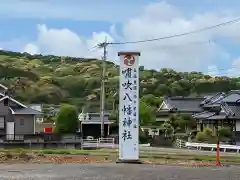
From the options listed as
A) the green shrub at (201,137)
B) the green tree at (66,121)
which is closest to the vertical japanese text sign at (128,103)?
the green shrub at (201,137)

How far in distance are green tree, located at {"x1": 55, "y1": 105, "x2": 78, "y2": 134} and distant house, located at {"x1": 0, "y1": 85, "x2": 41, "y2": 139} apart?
10.0 ft

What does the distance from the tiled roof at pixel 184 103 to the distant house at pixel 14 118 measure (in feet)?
84.4

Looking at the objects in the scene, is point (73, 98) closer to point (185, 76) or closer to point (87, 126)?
point (185, 76)

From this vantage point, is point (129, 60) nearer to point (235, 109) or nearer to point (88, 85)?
point (235, 109)

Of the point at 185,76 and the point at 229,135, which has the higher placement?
the point at 185,76

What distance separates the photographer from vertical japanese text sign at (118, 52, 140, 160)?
22000 millimetres

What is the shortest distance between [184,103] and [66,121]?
25.0 meters

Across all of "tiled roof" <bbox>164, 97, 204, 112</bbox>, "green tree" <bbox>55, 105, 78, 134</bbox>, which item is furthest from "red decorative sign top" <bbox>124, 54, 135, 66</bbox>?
"tiled roof" <bbox>164, 97, 204, 112</bbox>

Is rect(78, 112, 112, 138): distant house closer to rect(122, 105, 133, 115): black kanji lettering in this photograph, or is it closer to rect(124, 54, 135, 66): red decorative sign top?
rect(122, 105, 133, 115): black kanji lettering

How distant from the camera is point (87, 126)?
2584 inches

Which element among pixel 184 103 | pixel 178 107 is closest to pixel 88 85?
pixel 184 103

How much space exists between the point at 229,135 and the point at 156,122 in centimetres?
1956

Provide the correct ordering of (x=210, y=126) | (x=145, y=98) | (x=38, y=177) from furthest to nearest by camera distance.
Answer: (x=145, y=98) < (x=210, y=126) < (x=38, y=177)

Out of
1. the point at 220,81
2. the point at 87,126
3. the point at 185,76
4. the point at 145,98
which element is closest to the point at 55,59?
the point at 185,76
